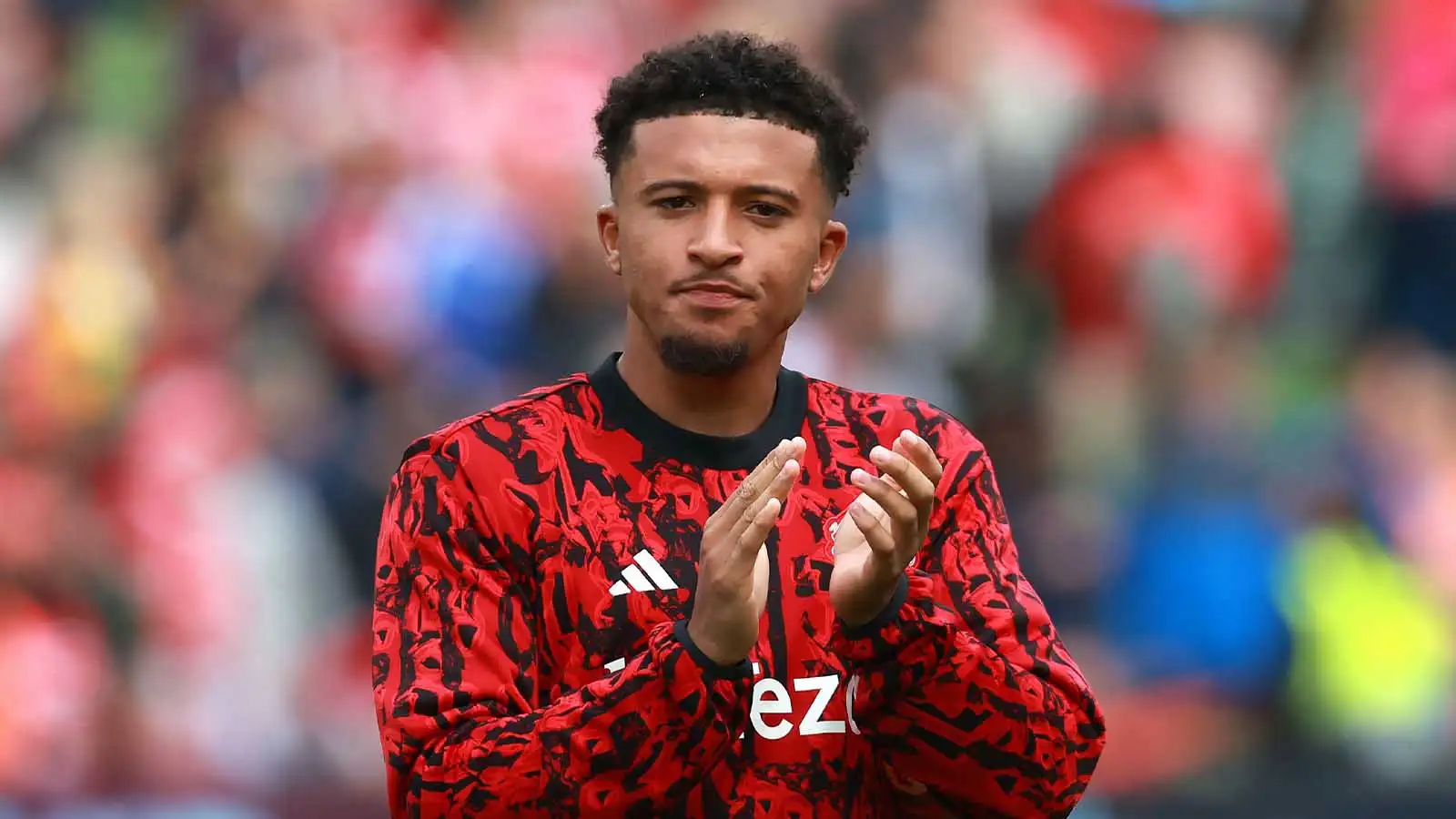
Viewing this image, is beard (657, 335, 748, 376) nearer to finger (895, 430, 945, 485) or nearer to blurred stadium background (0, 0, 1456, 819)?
finger (895, 430, 945, 485)

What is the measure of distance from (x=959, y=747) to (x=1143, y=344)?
3.70 metres

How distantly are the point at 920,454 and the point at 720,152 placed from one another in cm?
52

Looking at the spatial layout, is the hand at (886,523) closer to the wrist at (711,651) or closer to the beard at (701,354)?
the wrist at (711,651)

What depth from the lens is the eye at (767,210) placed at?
2582mm

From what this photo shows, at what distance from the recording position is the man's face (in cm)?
254

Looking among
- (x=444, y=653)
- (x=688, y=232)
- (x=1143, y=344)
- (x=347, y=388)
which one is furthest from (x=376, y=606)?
(x=1143, y=344)

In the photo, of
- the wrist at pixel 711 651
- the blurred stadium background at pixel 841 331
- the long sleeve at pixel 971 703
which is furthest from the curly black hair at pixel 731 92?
the blurred stadium background at pixel 841 331

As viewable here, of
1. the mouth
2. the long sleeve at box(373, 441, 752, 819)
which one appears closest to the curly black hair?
the mouth

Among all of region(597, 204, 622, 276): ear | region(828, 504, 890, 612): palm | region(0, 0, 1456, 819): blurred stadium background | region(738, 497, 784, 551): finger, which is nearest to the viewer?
region(738, 497, 784, 551): finger

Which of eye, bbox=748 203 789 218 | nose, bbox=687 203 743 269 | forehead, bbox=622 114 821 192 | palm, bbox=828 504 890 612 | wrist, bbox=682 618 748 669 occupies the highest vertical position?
forehead, bbox=622 114 821 192

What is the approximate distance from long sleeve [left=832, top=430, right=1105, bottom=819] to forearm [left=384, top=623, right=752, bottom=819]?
0.62ft

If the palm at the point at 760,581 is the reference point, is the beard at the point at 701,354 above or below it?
above

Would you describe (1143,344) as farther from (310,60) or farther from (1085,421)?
(310,60)

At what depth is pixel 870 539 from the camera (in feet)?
7.44
